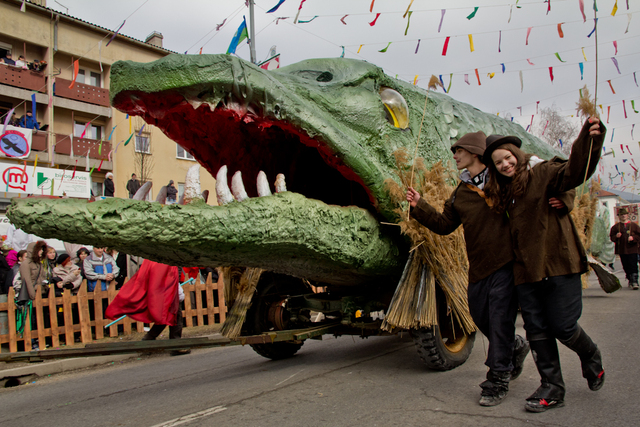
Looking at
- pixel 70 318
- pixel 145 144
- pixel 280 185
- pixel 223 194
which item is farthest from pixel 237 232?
pixel 145 144

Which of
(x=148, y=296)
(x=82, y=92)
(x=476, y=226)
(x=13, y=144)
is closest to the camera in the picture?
(x=476, y=226)

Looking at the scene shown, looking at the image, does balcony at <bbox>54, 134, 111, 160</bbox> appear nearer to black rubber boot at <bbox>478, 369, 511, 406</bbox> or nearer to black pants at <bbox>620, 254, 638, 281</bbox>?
black pants at <bbox>620, 254, 638, 281</bbox>

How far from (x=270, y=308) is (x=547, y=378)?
247cm

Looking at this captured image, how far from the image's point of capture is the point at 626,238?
358 inches

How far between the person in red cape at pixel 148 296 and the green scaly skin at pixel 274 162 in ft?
6.49

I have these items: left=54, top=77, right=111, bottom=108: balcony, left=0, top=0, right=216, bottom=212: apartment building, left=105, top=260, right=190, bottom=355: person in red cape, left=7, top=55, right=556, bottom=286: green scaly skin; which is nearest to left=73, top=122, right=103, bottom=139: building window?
left=0, top=0, right=216, bottom=212: apartment building

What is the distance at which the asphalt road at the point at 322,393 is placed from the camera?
2.66 meters

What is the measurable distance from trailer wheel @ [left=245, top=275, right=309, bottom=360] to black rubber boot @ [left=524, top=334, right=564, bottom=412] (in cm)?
219

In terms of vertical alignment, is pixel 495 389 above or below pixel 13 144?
below

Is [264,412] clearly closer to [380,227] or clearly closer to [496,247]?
[380,227]

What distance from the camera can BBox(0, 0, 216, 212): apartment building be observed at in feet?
53.6

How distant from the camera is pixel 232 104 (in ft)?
8.68

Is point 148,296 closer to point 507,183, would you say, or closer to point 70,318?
point 70,318

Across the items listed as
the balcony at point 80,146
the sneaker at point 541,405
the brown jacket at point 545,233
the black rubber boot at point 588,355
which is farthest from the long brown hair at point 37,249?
the balcony at point 80,146
